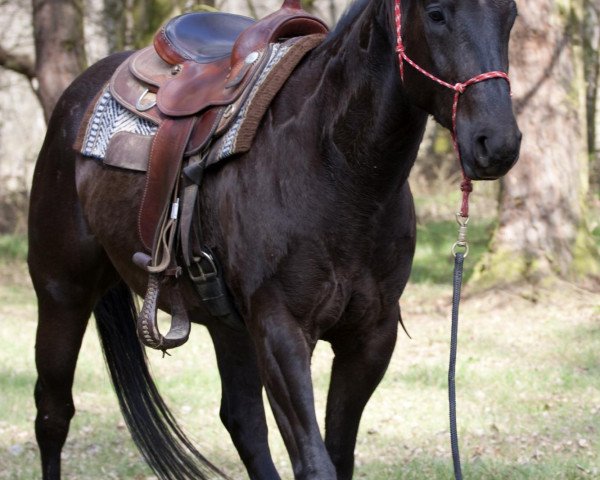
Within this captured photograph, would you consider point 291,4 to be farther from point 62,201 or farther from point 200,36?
point 62,201

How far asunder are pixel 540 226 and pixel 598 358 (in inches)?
73.1

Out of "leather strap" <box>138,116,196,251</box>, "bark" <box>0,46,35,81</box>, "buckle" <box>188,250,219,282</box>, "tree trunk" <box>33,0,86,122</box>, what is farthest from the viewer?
"bark" <box>0,46,35,81</box>

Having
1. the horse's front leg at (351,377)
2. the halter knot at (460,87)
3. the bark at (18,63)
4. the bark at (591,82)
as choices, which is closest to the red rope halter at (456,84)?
the halter knot at (460,87)

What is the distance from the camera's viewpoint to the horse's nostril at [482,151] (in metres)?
2.51

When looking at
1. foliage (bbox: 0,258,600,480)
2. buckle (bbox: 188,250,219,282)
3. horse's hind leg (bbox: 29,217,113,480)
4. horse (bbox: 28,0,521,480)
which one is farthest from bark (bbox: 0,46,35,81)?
buckle (bbox: 188,250,219,282)

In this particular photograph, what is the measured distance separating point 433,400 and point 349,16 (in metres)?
3.54

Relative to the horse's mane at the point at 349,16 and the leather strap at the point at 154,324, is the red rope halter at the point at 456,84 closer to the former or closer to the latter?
the horse's mane at the point at 349,16

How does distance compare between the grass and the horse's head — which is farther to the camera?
the grass

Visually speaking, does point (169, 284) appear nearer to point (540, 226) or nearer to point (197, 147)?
point (197, 147)

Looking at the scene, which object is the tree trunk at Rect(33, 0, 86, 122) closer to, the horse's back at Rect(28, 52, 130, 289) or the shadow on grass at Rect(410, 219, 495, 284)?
the shadow on grass at Rect(410, 219, 495, 284)

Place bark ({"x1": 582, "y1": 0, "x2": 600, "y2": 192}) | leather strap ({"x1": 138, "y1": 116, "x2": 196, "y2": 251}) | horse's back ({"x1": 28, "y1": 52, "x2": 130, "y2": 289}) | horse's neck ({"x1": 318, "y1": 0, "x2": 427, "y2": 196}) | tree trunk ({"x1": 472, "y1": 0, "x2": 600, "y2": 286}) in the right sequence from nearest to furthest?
horse's neck ({"x1": 318, "y1": 0, "x2": 427, "y2": 196}) → leather strap ({"x1": 138, "y1": 116, "x2": 196, "y2": 251}) → horse's back ({"x1": 28, "y1": 52, "x2": 130, "y2": 289}) → tree trunk ({"x1": 472, "y1": 0, "x2": 600, "y2": 286}) → bark ({"x1": 582, "y1": 0, "x2": 600, "y2": 192})

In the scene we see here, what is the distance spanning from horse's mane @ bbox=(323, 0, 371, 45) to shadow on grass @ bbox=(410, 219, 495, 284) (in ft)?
22.6

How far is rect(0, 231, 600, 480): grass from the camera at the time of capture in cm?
515

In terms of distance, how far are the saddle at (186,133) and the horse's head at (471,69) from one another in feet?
2.48
